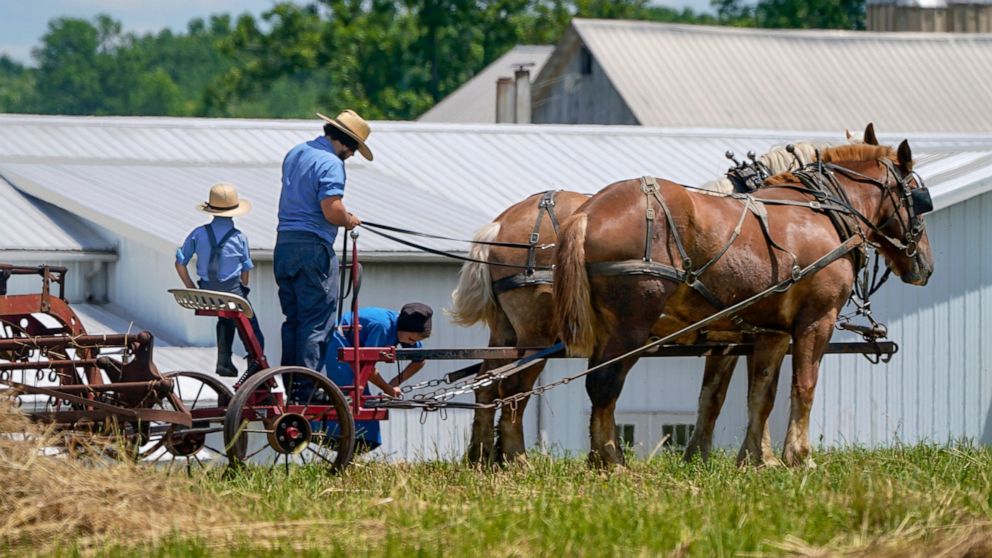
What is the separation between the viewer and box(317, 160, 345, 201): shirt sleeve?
966cm

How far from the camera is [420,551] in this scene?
6844 millimetres

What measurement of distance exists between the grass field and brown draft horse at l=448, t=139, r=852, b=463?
4.13 feet

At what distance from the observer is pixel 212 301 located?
9219 mm

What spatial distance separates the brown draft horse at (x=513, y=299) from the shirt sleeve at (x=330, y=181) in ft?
4.09

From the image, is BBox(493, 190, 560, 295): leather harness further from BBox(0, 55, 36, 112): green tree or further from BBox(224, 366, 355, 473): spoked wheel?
BBox(0, 55, 36, 112): green tree

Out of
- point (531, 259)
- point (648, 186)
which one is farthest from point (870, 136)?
point (531, 259)

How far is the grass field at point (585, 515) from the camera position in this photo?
6.87 metres

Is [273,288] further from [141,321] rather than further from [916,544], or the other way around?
[916,544]

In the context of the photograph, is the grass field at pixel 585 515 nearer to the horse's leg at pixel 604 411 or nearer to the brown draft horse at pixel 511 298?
the horse's leg at pixel 604 411

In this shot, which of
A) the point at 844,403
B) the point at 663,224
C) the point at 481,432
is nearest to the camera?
the point at 663,224

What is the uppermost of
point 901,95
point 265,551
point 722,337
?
point 901,95

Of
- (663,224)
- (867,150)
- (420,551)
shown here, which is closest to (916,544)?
(420,551)

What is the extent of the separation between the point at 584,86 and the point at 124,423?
3306 centimetres

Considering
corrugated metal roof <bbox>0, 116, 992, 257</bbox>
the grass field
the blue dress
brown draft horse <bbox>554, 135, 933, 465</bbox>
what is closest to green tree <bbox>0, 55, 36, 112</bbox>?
corrugated metal roof <bbox>0, 116, 992, 257</bbox>
